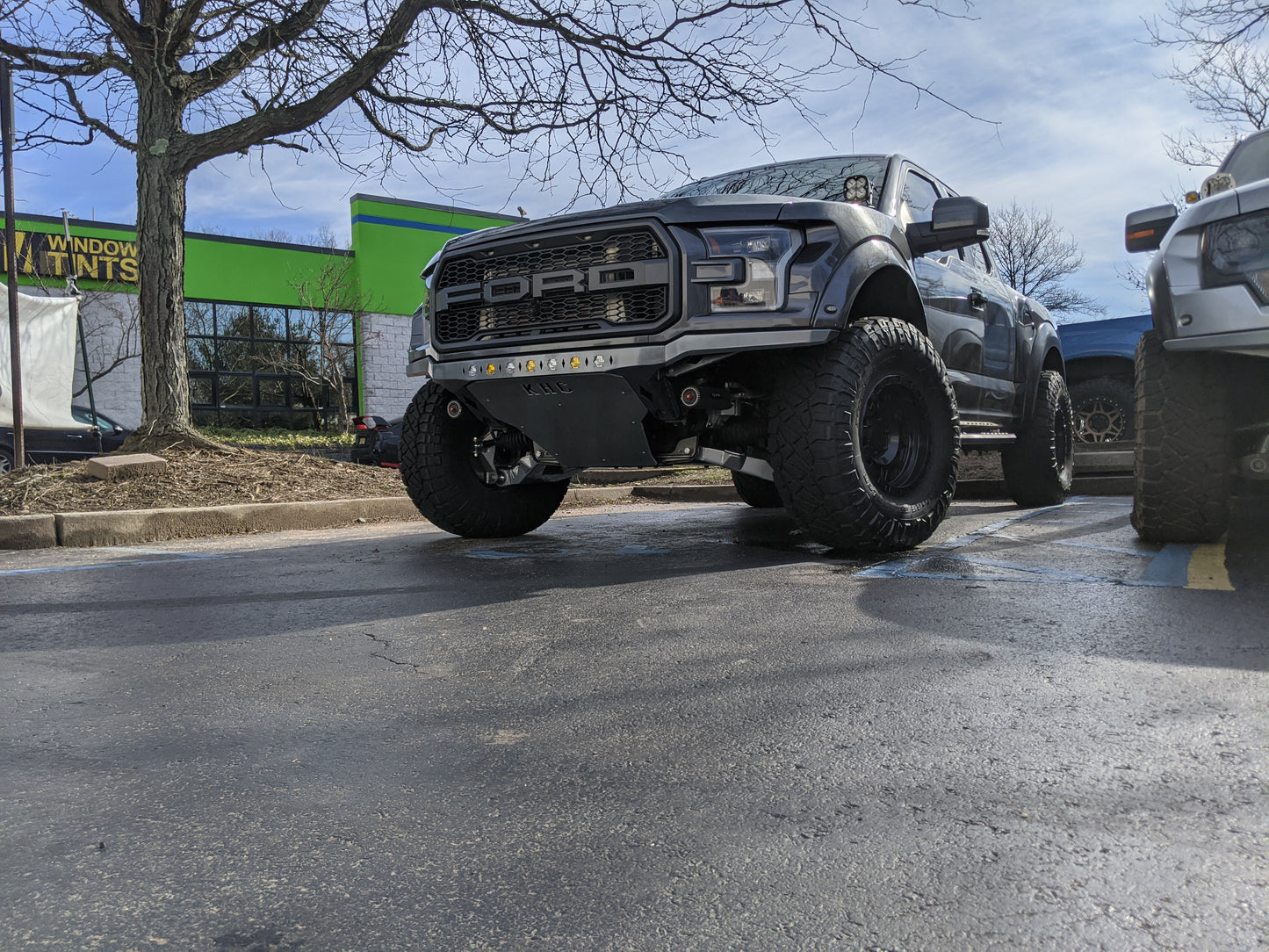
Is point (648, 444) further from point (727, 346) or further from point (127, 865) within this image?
point (127, 865)

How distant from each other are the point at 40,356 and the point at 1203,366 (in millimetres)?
12671

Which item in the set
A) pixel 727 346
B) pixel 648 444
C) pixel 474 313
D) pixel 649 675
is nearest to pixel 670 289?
pixel 727 346

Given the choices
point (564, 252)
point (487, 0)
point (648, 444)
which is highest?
point (487, 0)

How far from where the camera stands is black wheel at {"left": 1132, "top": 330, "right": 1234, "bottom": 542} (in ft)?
13.8

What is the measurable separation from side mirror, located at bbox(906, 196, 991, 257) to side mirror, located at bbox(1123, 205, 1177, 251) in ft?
2.15

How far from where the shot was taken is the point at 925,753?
1870 mm

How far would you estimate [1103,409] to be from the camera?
11.1 meters

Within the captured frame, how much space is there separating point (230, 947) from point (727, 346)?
3.16 m

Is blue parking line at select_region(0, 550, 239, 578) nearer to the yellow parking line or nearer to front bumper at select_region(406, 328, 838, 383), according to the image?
front bumper at select_region(406, 328, 838, 383)

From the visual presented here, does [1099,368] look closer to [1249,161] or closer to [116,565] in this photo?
[1249,161]

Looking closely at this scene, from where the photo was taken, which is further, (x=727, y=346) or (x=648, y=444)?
(x=648, y=444)

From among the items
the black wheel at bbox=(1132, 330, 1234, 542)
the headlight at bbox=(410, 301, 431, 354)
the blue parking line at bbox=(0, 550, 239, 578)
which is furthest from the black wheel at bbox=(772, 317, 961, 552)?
the blue parking line at bbox=(0, 550, 239, 578)

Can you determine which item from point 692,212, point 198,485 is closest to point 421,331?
point 692,212

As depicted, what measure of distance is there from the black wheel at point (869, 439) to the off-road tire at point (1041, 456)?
260 centimetres
